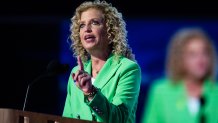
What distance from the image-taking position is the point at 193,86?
139 cm

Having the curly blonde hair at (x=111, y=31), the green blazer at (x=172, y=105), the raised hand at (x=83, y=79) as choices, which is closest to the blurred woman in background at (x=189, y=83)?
the green blazer at (x=172, y=105)

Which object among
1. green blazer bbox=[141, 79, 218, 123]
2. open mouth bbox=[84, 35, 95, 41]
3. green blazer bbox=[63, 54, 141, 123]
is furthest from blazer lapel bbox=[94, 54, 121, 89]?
green blazer bbox=[141, 79, 218, 123]

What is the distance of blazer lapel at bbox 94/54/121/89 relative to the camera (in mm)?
2877

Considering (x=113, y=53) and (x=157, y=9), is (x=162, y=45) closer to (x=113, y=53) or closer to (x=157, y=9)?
(x=157, y=9)

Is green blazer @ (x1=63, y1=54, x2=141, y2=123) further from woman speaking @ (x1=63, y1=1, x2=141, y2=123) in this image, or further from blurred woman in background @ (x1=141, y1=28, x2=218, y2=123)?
blurred woman in background @ (x1=141, y1=28, x2=218, y2=123)

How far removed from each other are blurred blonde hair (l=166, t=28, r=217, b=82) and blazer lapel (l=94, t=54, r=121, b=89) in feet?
4.79

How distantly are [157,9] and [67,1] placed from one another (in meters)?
0.86

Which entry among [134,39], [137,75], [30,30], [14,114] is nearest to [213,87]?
[14,114]

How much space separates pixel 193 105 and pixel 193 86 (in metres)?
0.08

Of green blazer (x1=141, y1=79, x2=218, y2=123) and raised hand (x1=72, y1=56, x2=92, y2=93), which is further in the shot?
raised hand (x1=72, y1=56, x2=92, y2=93)

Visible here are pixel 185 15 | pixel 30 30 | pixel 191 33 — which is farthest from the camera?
pixel 30 30

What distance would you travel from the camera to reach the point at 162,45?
3.75 meters

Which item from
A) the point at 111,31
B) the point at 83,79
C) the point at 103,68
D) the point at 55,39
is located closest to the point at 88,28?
the point at 111,31

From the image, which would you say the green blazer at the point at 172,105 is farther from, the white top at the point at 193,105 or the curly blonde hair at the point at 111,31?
the curly blonde hair at the point at 111,31
